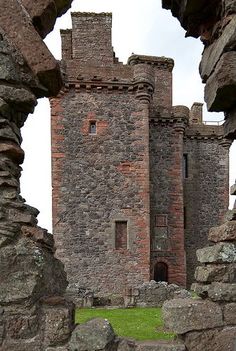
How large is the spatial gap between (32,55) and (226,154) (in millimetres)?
26973

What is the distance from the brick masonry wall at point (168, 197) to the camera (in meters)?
24.4

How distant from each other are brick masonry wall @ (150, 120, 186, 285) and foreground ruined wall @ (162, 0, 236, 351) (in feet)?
66.3

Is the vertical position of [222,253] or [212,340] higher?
[222,253]

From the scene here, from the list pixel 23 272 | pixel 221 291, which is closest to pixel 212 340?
pixel 221 291

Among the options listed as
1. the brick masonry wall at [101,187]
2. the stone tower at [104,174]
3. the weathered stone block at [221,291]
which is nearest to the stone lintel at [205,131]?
the stone tower at [104,174]

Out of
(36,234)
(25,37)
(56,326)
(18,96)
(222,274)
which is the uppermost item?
(25,37)

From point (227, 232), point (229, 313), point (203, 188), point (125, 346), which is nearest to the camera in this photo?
point (125, 346)

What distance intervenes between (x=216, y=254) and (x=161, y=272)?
2133 cm

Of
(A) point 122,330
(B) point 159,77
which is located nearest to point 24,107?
(A) point 122,330

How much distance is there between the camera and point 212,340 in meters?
3.87

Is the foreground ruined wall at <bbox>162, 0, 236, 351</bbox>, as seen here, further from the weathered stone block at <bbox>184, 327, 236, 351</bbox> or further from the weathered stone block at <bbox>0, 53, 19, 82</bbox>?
the weathered stone block at <bbox>0, 53, 19, 82</bbox>

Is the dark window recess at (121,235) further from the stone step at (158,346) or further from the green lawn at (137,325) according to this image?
the stone step at (158,346)

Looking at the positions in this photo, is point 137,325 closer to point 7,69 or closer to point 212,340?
point 212,340

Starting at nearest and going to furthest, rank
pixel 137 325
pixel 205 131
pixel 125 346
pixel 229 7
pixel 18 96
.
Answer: pixel 125 346 < pixel 18 96 < pixel 229 7 < pixel 137 325 < pixel 205 131
